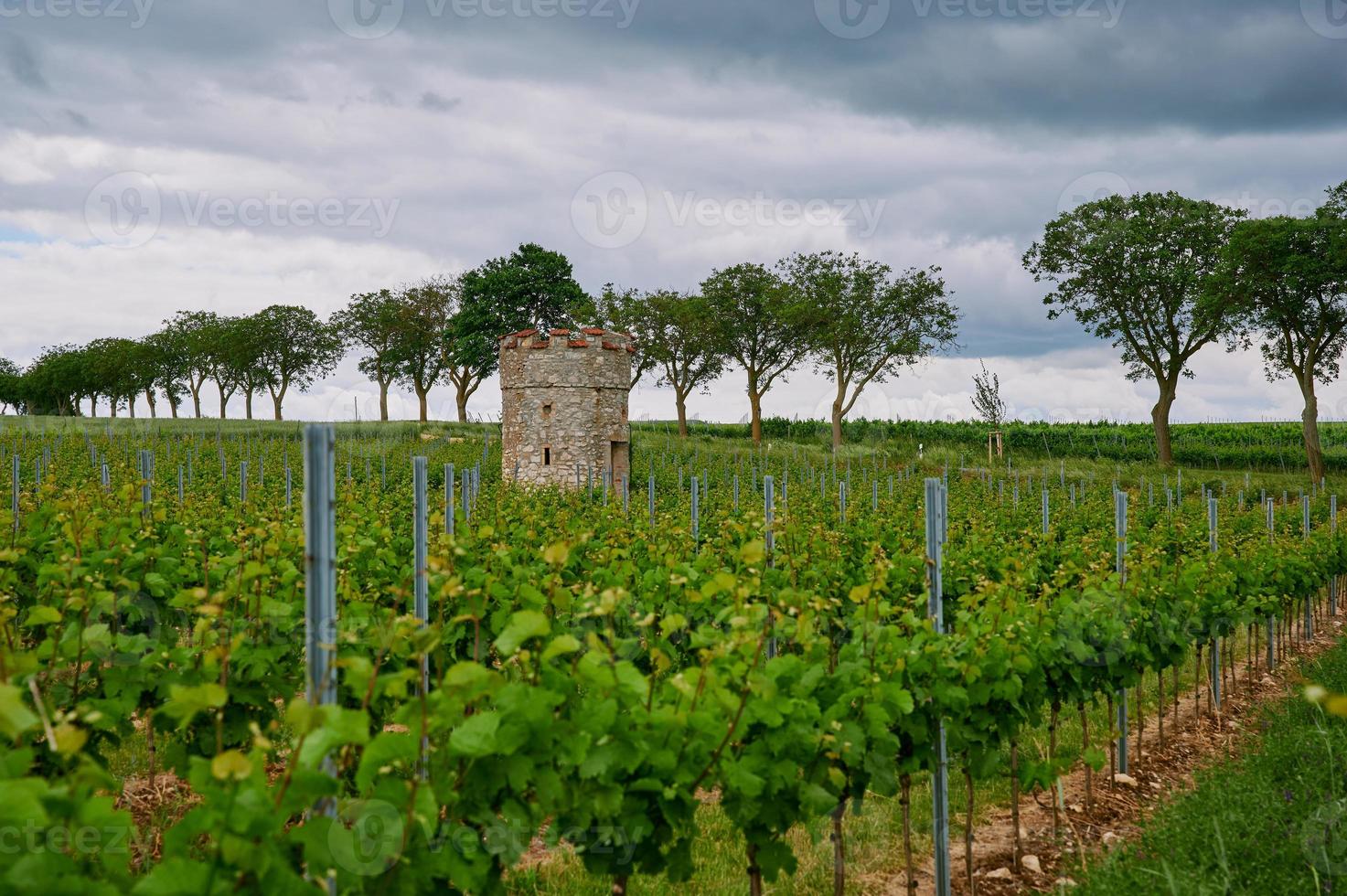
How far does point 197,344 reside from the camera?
180 feet

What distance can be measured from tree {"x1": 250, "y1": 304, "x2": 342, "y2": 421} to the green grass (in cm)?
5497

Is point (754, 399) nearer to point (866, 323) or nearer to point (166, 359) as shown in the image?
point (866, 323)

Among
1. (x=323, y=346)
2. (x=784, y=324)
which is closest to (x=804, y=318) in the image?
(x=784, y=324)

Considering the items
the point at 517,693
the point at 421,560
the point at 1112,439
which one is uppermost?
the point at 1112,439

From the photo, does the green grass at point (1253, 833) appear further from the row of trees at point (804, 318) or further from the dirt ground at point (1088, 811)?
the row of trees at point (804, 318)

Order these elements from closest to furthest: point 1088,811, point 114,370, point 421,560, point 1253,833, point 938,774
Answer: point 421,560
point 938,774
point 1253,833
point 1088,811
point 114,370

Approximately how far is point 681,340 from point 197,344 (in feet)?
110

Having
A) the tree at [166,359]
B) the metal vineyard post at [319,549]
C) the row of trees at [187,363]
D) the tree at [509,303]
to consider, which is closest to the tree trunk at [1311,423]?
the tree at [509,303]

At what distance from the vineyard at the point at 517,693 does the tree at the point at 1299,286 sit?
23.4 m

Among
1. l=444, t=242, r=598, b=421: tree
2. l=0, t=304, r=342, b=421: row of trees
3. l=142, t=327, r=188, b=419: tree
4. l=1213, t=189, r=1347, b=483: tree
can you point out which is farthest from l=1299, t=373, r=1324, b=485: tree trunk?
l=142, t=327, r=188, b=419: tree

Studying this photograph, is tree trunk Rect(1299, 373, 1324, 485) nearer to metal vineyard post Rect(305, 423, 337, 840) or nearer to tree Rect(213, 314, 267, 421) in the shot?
metal vineyard post Rect(305, 423, 337, 840)

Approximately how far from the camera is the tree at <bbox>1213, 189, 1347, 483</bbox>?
26.8 metres

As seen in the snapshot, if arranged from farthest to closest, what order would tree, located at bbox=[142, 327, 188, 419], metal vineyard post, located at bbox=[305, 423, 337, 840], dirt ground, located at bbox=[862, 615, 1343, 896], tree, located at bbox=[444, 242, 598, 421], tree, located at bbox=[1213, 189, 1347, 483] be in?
tree, located at bbox=[142, 327, 188, 419] → tree, located at bbox=[444, 242, 598, 421] → tree, located at bbox=[1213, 189, 1347, 483] → dirt ground, located at bbox=[862, 615, 1343, 896] → metal vineyard post, located at bbox=[305, 423, 337, 840]

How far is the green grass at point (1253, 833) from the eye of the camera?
4297mm
